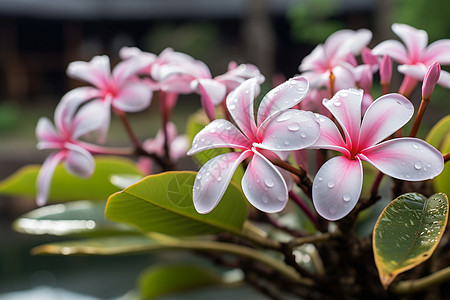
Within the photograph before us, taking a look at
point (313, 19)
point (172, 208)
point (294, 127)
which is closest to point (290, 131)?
point (294, 127)

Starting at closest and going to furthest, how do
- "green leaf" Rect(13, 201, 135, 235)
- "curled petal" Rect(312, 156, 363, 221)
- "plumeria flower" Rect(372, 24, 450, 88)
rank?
"curled petal" Rect(312, 156, 363, 221), "plumeria flower" Rect(372, 24, 450, 88), "green leaf" Rect(13, 201, 135, 235)

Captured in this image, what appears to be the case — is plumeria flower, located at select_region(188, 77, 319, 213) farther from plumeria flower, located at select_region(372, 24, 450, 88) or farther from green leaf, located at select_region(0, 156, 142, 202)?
green leaf, located at select_region(0, 156, 142, 202)

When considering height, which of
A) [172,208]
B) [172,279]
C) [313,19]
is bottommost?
[172,279]

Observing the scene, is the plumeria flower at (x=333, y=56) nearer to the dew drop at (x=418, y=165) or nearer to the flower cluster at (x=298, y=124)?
the flower cluster at (x=298, y=124)

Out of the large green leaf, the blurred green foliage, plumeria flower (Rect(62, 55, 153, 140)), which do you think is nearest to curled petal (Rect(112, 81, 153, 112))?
plumeria flower (Rect(62, 55, 153, 140))

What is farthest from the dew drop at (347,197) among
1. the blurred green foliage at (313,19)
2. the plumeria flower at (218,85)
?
the blurred green foliage at (313,19)

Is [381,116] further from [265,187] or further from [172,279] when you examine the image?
[172,279]

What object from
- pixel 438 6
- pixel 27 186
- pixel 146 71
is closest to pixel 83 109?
pixel 146 71

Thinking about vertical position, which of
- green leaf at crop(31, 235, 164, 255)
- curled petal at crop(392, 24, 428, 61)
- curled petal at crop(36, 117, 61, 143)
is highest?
curled petal at crop(392, 24, 428, 61)

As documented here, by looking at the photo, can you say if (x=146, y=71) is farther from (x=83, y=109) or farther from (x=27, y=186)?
(x=27, y=186)
